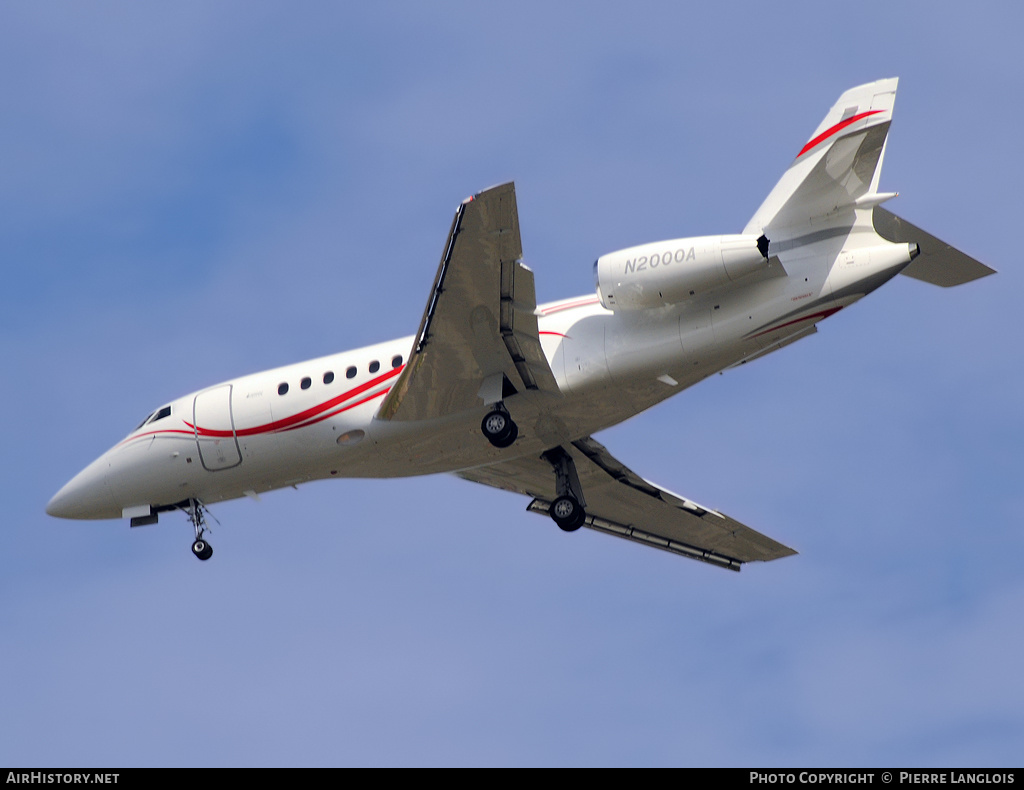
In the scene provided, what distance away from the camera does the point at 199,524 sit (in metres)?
30.3

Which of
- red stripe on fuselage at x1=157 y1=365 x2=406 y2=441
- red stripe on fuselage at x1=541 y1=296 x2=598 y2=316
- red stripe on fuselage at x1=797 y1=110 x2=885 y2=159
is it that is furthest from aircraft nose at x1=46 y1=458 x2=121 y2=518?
red stripe on fuselage at x1=797 y1=110 x2=885 y2=159

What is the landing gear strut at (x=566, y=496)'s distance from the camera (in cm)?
2986

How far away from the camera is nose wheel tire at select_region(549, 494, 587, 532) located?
29844 millimetres

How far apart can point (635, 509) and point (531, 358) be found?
7.46 metres

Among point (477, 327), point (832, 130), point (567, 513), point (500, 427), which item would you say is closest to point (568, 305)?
point (477, 327)

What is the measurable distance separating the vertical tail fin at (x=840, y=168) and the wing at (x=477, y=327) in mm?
4711

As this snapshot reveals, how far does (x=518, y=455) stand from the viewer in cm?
2927

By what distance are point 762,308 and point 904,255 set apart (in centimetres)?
254

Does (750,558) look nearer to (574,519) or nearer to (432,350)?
(574,519)

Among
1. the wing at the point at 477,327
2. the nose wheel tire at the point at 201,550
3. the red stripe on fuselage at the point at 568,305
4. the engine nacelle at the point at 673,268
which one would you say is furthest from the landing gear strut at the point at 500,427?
the nose wheel tire at the point at 201,550

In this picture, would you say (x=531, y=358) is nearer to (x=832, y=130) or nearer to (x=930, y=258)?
(x=832, y=130)
